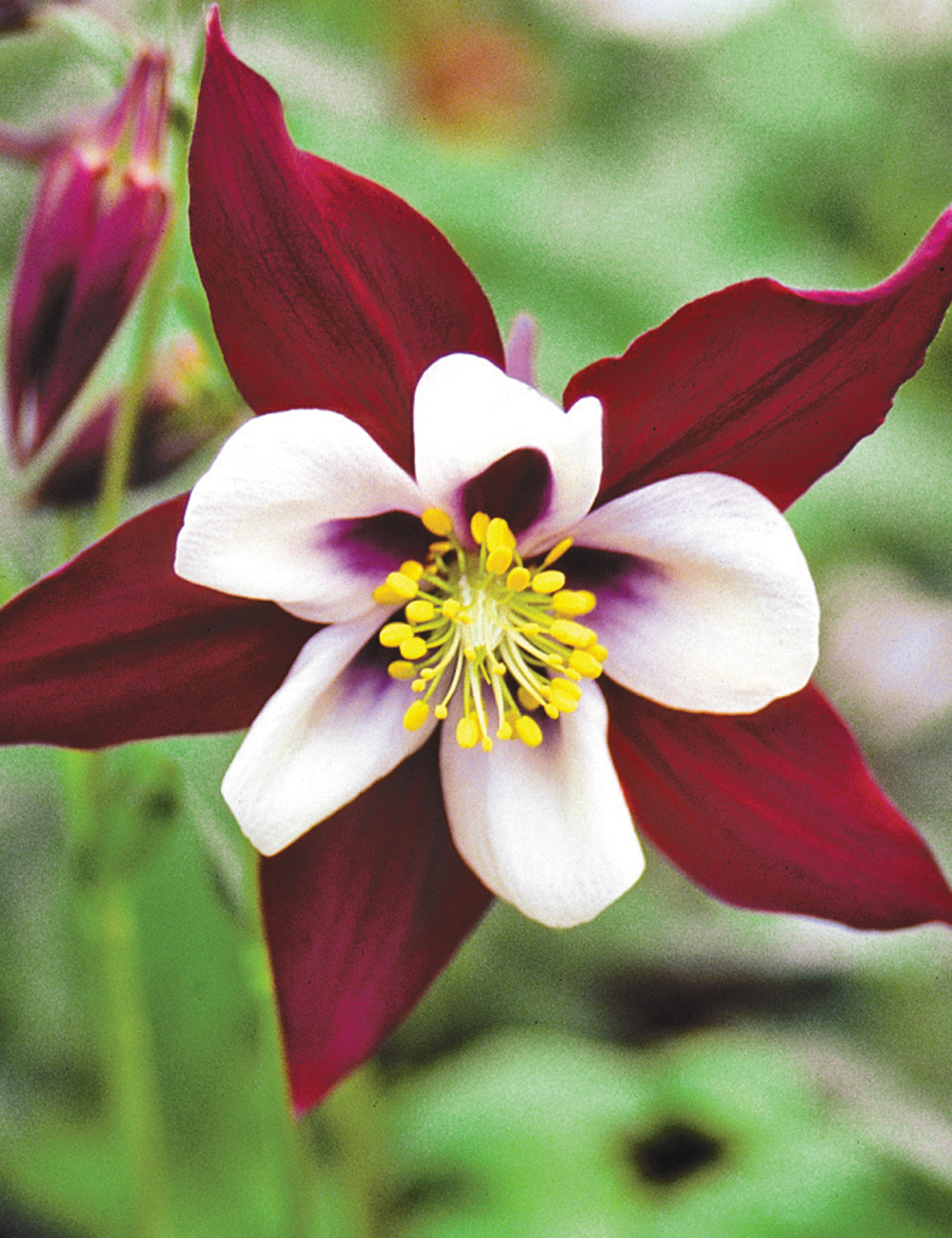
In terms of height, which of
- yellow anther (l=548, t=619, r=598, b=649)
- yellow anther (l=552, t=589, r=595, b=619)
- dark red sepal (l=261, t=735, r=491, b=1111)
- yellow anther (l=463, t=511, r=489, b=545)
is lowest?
dark red sepal (l=261, t=735, r=491, b=1111)

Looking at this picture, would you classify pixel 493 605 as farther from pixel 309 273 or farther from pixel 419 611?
pixel 309 273

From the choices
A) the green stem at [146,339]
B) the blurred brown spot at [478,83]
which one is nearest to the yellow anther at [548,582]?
the green stem at [146,339]

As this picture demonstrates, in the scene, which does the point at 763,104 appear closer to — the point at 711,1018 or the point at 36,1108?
the point at 711,1018

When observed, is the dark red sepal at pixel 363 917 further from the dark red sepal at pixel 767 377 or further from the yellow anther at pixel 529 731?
the dark red sepal at pixel 767 377

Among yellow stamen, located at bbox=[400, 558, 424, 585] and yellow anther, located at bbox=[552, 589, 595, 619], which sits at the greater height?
yellow anther, located at bbox=[552, 589, 595, 619]

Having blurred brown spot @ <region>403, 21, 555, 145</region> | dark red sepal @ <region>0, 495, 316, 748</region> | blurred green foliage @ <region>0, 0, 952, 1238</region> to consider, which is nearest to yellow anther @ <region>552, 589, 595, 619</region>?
dark red sepal @ <region>0, 495, 316, 748</region>

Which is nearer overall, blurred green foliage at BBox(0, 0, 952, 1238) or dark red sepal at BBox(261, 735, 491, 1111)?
dark red sepal at BBox(261, 735, 491, 1111)

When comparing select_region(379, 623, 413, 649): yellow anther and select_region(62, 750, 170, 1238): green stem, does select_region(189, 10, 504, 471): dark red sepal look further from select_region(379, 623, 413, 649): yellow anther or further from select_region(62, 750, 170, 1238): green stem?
select_region(62, 750, 170, 1238): green stem
